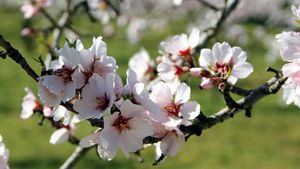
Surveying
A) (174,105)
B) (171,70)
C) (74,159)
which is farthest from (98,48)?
(74,159)

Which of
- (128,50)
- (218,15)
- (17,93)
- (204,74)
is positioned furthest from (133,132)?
(128,50)

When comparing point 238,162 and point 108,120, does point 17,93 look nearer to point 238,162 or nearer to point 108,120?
point 238,162

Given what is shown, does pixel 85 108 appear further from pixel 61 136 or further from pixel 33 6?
pixel 33 6

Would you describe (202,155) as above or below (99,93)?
below

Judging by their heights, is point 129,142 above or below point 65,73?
below

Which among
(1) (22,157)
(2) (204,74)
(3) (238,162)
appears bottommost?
(3) (238,162)

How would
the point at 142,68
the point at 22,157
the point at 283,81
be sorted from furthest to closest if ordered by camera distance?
the point at 22,157 → the point at 142,68 → the point at 283,81

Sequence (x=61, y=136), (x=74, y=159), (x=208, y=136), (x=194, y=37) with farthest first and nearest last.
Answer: (x=208, y=136)
(x=74, y=159)
(x=61, y=136)
(x=194, y=37)

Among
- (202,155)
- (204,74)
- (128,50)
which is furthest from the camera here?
(128,50)
